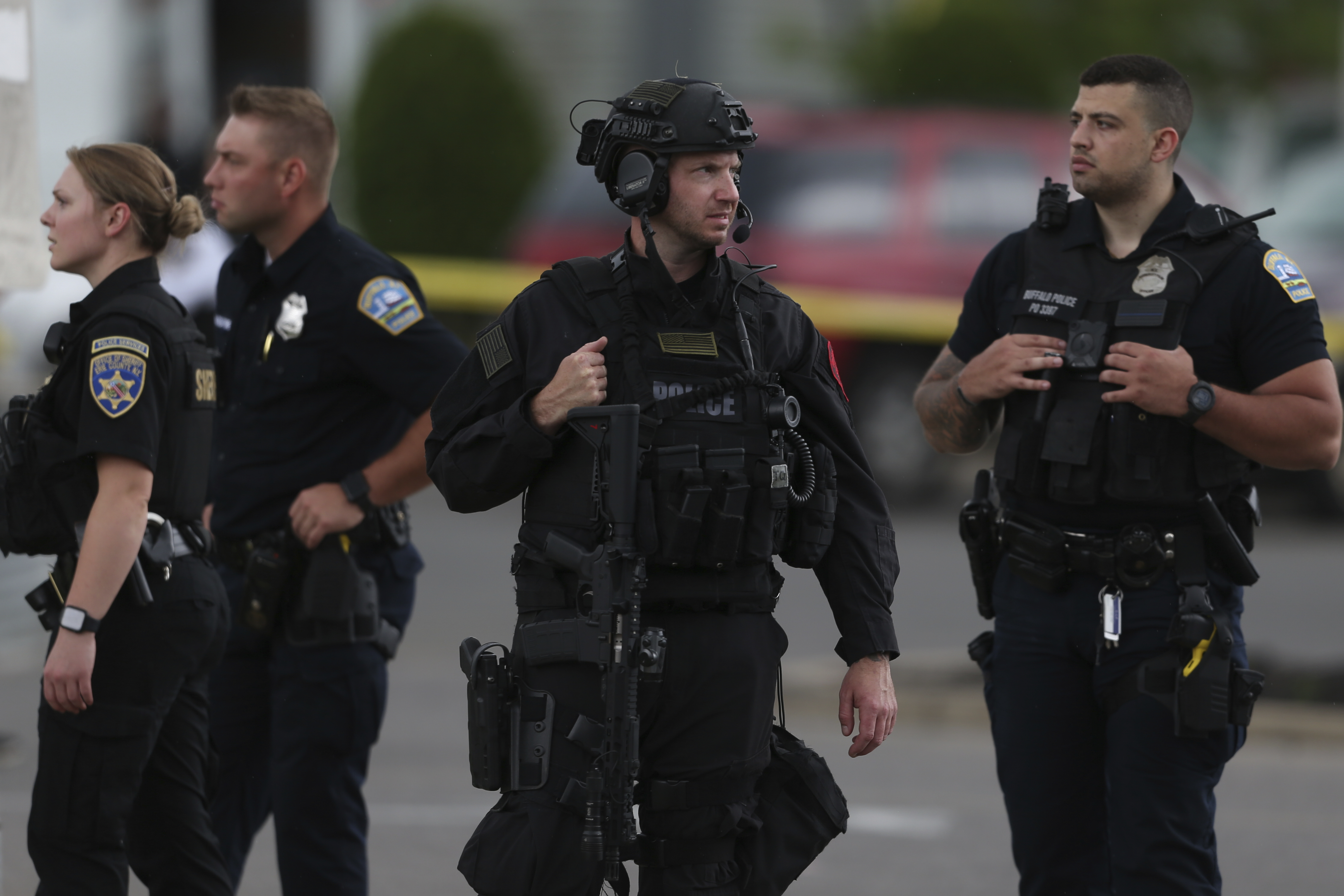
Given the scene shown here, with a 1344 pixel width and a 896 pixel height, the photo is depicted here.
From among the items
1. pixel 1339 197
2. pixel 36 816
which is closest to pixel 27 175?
pixel 36 816

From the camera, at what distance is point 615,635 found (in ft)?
11.7

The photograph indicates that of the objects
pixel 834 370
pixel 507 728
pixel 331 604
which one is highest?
pixel 834 370

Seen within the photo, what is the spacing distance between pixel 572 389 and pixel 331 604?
1.48m

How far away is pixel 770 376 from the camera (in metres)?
3.76

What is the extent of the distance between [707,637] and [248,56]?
2374 centimetres

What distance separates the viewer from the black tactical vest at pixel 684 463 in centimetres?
366

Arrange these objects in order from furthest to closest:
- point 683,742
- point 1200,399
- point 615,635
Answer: point 1200,399 < point 683,742 < point 615,635

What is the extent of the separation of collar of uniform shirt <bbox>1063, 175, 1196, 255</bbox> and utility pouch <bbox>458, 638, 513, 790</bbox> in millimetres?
1740

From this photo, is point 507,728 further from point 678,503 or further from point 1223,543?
point 1223,543

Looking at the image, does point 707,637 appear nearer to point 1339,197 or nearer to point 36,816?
point 36,816

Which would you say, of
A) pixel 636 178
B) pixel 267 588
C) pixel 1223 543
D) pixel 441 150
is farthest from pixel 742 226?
pixel 441 150

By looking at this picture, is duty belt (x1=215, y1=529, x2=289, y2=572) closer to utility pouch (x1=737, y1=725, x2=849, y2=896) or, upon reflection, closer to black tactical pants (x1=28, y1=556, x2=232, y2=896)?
black tactical pants (x1=28, y1=556, x2=232, y2=896)

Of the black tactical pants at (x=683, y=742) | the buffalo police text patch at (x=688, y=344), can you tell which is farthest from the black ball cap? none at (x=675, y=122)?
the black tactical pants at (x=683, y=742)

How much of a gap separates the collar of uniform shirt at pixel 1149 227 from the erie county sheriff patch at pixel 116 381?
6.86 feet
